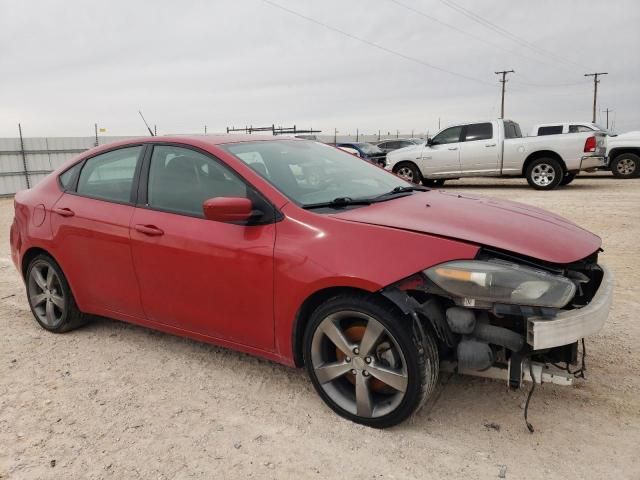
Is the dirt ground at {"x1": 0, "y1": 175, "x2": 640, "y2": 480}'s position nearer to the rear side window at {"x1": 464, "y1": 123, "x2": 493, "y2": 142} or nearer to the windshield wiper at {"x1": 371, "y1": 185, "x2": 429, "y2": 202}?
the windshield wiper at {"x1": 371, "y1": 185, "x2": 429, "y2": 202}

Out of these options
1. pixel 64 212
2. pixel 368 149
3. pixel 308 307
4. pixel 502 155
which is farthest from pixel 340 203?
pixel 368 149

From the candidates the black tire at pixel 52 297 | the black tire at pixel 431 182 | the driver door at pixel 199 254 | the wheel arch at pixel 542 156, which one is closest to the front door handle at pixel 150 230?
the driver door at pixel 199 254

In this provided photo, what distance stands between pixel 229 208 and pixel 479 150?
468 inches

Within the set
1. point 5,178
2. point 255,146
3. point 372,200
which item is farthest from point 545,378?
point 5,178

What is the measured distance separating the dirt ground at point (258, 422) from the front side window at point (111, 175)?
3.77ft

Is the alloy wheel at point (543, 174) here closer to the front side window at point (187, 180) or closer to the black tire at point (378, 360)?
the front side window at point (187, 180)

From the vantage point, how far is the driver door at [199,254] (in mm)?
2920

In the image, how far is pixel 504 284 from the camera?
2.37 metres

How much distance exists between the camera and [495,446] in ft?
8.34

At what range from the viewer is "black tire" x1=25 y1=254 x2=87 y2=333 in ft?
13.2

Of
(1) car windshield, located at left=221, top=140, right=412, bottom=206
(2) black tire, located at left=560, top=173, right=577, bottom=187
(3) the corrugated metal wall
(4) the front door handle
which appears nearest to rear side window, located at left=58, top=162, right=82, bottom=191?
(4) the front door handle

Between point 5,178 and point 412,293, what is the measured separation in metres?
20.0

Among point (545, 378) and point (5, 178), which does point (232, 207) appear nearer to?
point (545, 378)

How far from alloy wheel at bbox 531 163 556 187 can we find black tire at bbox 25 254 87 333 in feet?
38.9
